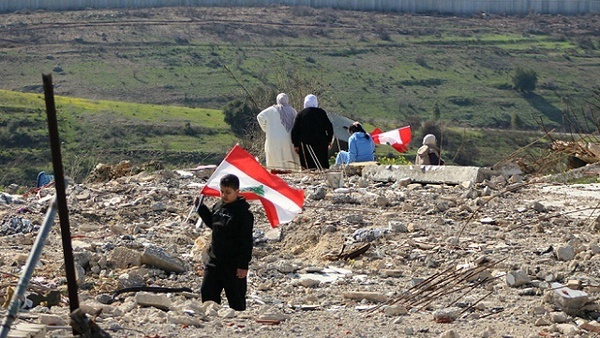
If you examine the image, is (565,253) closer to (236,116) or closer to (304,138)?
(304,138)

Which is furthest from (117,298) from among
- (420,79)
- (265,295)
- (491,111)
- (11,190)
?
(420,79)

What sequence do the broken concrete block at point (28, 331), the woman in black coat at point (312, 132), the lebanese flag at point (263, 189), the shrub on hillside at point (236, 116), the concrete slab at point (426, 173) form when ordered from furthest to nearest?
the shrub on hillside at point (236, 116) → the woman in black coat at point (312, 132) → the concrete slab at point (426, 173) → the lebanese flag at point (263, 189) → the broken concrete block at point (28, 331)

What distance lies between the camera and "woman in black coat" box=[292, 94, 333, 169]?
16.4 meters

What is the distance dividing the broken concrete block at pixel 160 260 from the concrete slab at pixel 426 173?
5.16 meters

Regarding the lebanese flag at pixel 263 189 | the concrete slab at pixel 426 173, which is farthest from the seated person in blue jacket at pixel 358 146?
the lebanese flag at pixel 263 189

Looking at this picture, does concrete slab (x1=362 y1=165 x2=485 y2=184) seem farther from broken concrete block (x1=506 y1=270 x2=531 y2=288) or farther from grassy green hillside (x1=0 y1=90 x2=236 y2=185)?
grassy green hillside (x1=0 y1=90 x2=236 y2=185)

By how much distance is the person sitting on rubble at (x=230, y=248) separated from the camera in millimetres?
8969

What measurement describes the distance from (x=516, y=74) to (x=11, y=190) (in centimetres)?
4541

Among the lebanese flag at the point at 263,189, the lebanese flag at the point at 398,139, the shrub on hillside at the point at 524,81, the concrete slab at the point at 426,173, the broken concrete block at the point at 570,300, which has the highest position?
the lebanese flag at the point at 263,189

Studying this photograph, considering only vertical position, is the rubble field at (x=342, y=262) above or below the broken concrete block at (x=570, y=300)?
below

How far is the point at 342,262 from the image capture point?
11.5 m

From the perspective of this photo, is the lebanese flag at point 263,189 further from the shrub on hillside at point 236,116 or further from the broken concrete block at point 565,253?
the shrub on hillside at point 236,116

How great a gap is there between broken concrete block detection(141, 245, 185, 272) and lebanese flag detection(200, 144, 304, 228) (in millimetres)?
584

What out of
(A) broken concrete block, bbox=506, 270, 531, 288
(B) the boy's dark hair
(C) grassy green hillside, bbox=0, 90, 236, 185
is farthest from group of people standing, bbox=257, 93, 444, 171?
(C) grassy green hillside, bbox=0, 90, 236, 185
